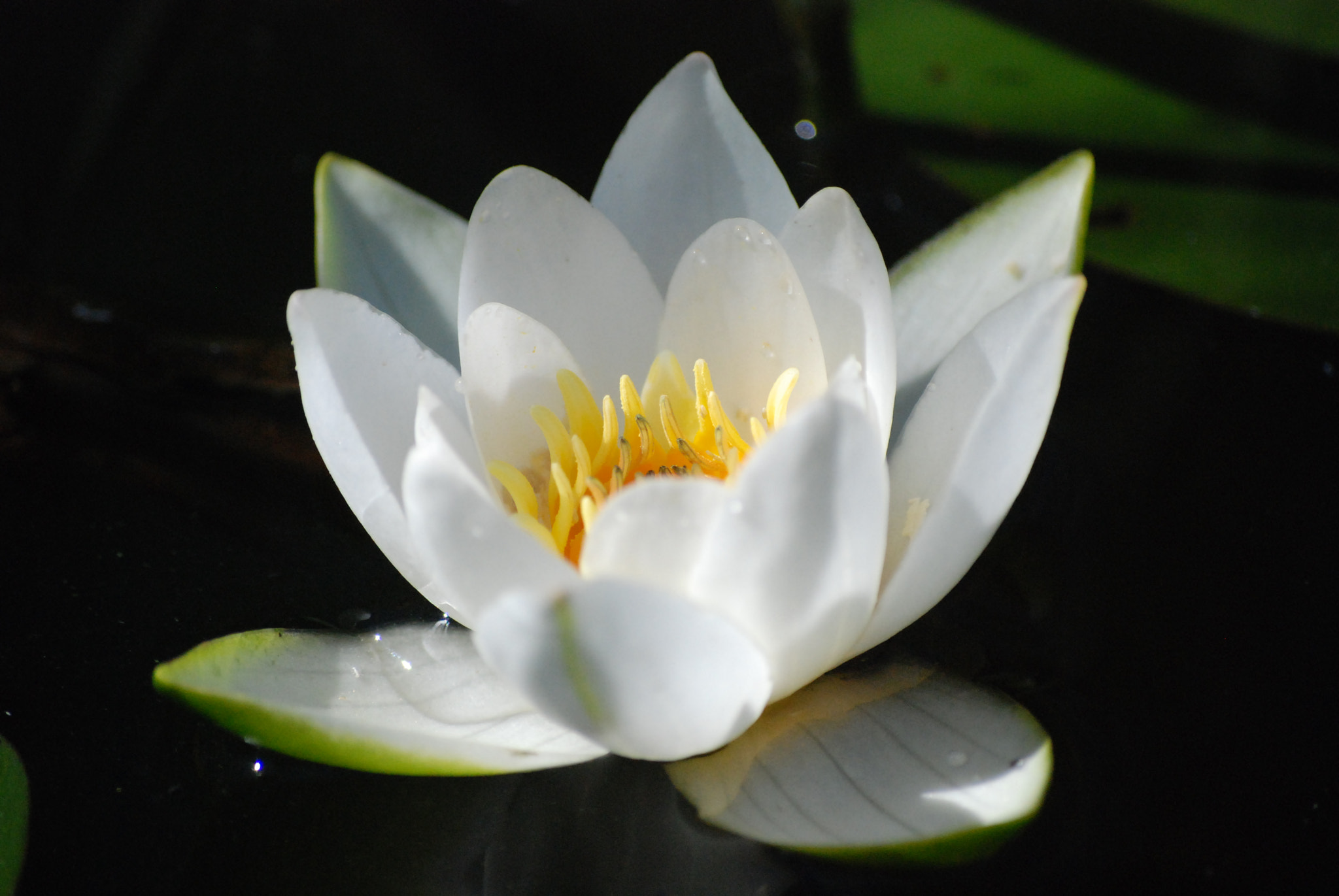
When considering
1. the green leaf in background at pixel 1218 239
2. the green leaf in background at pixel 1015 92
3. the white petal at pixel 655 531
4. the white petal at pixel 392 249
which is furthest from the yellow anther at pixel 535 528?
the green leaf in background at pixel 1015 92

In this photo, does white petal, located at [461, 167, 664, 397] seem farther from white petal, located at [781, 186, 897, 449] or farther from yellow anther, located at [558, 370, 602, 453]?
white petal, located at [781, 186, 897, 449]

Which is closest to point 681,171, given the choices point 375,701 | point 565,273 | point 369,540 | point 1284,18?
point 565,273

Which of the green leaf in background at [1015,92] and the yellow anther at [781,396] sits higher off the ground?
the green leaf in background at [1015,92]

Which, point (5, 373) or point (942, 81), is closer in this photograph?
point (5, 373)

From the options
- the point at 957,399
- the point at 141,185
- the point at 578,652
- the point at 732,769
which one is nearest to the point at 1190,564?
the point at 957,399

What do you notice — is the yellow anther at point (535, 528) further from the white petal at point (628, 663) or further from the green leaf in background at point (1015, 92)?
the green leaf in background at point (1015, 92)

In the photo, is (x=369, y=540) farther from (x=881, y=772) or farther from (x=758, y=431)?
(x=881, y=772)

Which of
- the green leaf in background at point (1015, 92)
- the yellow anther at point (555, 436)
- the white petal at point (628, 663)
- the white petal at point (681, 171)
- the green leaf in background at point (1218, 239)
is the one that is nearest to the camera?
the white petal at point (628, 663)

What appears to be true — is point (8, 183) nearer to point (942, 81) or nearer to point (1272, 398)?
point (942, 81)

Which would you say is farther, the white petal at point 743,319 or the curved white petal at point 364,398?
the white petal at point 743,319
